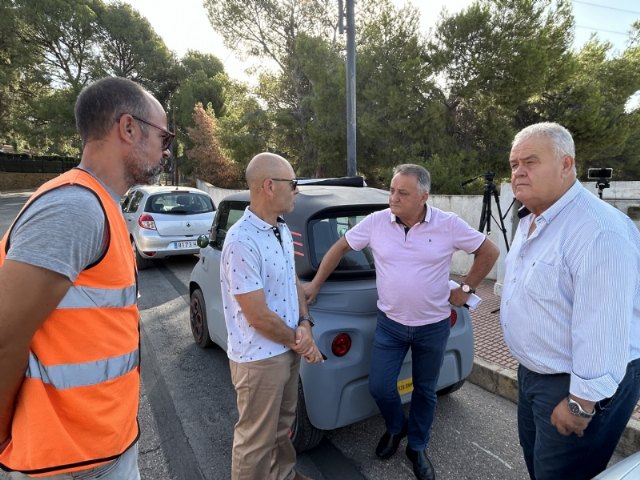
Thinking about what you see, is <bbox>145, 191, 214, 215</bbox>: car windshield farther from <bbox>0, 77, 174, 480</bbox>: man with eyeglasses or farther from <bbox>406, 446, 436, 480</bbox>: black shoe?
<bbox>0, 77, 174, 480</bbox>: man with eyeglasses

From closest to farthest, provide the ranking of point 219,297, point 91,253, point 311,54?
1. point 91,253
2. point 219,297
3. point 311,54

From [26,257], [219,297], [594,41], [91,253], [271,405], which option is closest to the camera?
[26,257]

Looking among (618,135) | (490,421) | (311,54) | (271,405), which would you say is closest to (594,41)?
(618,135)

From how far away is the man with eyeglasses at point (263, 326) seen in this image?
1.82 m

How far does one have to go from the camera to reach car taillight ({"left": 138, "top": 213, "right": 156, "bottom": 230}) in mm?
7562

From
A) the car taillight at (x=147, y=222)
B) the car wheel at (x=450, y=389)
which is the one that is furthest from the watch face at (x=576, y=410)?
the car taillight at (x=147, y=222)

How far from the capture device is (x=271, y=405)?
1875 millimetres

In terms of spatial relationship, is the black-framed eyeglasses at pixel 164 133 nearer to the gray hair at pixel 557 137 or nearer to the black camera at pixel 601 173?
the gray hair at pixel 557 137

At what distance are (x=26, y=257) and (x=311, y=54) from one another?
46.7ft

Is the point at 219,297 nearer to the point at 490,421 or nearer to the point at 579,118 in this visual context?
the point at 490,421

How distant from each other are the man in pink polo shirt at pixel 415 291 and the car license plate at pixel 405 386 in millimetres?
167

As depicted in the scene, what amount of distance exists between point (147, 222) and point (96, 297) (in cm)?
705

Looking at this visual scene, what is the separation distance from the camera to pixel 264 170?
6.21ft

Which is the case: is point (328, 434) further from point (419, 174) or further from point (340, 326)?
point (419, 174)
